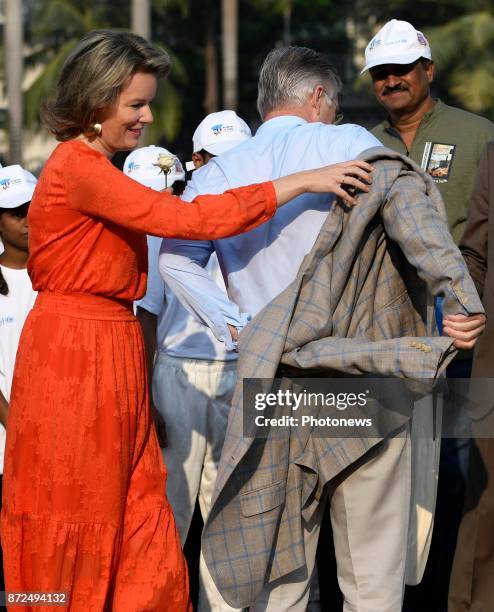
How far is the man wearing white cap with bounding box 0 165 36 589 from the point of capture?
17.2 ft

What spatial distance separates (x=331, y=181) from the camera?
3848 millimetres

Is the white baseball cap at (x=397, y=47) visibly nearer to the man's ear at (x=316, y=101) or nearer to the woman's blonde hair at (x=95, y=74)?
the man's ear at (x=316, y=101)

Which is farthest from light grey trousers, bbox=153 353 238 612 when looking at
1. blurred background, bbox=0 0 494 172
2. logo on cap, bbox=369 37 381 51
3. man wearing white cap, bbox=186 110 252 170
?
blurred background, bbox=0 0 494 172

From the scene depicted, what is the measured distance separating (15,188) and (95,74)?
1777 mm

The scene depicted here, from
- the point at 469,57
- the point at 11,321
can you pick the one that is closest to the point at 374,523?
the point at 11,321

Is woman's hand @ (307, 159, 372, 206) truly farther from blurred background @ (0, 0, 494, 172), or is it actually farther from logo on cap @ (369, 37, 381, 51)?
blurred background @ (0, 0, 494, 172)

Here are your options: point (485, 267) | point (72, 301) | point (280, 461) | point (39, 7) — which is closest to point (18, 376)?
point (72, 301)

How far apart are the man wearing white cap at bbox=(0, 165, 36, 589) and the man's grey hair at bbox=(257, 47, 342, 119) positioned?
1587mm

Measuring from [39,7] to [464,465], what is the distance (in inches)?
1295

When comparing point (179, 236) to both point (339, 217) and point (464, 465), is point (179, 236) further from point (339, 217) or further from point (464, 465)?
point (464, 465)

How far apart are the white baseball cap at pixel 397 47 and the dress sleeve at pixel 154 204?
2.04 meters

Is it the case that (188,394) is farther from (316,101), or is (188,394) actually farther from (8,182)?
(316,101)

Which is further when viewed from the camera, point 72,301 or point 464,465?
point 464,465

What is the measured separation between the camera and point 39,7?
3638cm
